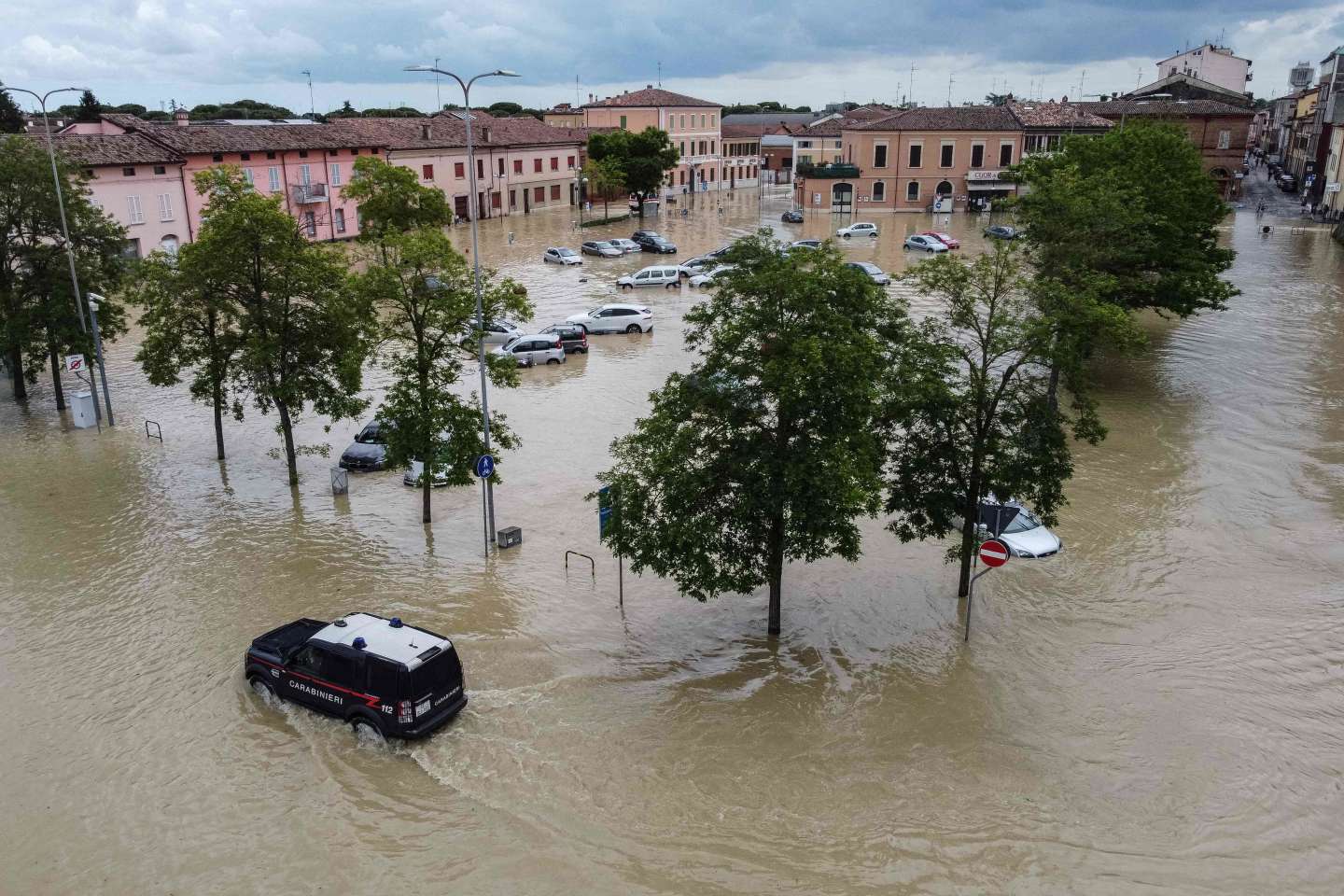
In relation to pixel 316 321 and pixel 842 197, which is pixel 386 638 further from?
pixel 842 197

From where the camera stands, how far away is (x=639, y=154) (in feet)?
265

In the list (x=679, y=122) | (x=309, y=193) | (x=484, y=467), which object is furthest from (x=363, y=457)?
(x=679, y=122)

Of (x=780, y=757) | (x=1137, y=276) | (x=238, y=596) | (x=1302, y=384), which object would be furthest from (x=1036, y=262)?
(x=238, y=596)

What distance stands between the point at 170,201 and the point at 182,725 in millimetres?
48595

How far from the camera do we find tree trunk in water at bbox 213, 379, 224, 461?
84.8 feet

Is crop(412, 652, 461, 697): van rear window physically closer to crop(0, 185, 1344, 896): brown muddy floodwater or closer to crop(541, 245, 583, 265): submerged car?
crop(0, 185, 1344, 896): brown muddy floodwater

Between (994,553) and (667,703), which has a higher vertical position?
(994,553)

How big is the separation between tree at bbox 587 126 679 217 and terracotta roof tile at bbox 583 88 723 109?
14466 mm

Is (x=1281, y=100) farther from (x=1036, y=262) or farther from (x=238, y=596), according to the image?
(x=238, y=596)

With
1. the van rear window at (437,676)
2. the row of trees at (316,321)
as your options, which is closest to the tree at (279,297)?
the row of trees at (316,321)

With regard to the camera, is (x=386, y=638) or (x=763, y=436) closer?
(x=386, y=638)

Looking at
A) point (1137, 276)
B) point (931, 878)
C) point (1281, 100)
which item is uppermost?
point (1281, 100)

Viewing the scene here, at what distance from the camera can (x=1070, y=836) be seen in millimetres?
12273

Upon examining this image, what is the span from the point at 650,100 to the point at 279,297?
78.9 m
